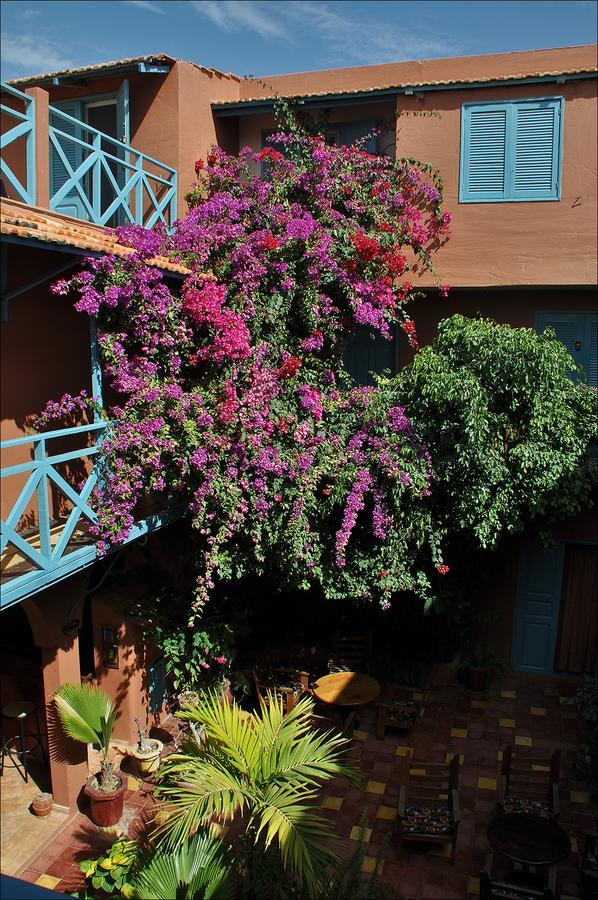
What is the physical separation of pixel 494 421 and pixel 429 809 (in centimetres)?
493

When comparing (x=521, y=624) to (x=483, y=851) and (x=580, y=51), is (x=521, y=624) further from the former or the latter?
(x=580, y=51)

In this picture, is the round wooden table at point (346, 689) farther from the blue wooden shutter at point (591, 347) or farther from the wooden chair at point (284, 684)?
the blue wooden shutter at point (591, 347)

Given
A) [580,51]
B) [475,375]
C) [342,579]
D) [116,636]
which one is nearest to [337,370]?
[475,375]

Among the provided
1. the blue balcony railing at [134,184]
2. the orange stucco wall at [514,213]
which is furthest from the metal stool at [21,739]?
the orange stucco wall at [514,213]

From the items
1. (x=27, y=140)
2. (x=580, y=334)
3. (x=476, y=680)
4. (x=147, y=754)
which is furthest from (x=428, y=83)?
(x=147, y=754)

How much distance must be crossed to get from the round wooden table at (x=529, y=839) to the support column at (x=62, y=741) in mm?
5111

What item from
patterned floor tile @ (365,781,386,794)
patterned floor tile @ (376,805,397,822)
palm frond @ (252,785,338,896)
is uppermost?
palm frond @ (252,785,338,896)

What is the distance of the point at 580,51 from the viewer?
11.2 m

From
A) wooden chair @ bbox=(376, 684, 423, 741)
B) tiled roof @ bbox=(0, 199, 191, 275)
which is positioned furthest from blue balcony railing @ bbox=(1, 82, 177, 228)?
wooden chair @ bbox=(376, 684, 423, 741)

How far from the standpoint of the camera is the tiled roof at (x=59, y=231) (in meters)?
6.92

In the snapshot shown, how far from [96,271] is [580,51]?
8.22 metres

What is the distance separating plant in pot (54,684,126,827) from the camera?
8.75 m

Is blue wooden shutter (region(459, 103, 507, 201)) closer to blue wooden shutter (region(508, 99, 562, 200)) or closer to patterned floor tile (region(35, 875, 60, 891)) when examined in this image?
blue wooden shutter (region(508, 99, 562, 200))

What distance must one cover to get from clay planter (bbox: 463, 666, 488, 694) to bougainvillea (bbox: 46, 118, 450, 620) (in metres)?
1.92
